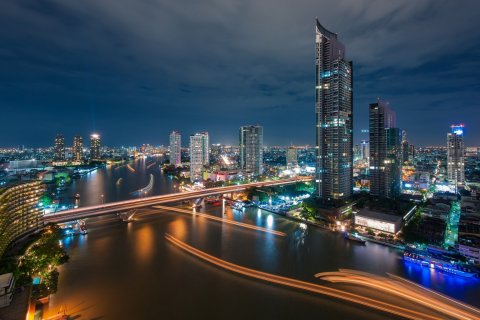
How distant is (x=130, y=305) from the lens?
5500 mm

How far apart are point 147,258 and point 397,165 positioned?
17643 mm

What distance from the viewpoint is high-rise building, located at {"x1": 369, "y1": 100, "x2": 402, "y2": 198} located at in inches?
645

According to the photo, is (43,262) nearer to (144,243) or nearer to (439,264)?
(144,243)

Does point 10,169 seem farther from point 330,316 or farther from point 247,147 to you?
point 330,316

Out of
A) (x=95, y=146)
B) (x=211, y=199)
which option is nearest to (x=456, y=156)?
(x=211, y=199)

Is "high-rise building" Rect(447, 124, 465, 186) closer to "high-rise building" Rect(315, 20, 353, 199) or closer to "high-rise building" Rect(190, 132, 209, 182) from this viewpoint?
"high-rise building" Rect(315, 20, 353, 199)

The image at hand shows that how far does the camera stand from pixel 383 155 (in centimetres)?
1652

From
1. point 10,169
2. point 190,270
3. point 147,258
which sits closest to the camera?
point 190,270

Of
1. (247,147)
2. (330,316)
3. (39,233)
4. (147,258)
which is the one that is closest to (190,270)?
(147,258)

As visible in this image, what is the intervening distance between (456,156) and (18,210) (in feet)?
98.1

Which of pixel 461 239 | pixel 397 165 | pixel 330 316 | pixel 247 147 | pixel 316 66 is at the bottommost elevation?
pixel 330 316

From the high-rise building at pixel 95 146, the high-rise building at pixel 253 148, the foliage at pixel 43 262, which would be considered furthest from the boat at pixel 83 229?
the high-rise building at pixel 95 146

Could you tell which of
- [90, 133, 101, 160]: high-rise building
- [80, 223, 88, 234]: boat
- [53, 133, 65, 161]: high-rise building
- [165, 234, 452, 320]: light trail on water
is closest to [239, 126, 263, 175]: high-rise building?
[80, 223, 88, 234]: boat

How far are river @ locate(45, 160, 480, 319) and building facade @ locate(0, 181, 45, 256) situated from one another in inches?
55.8
